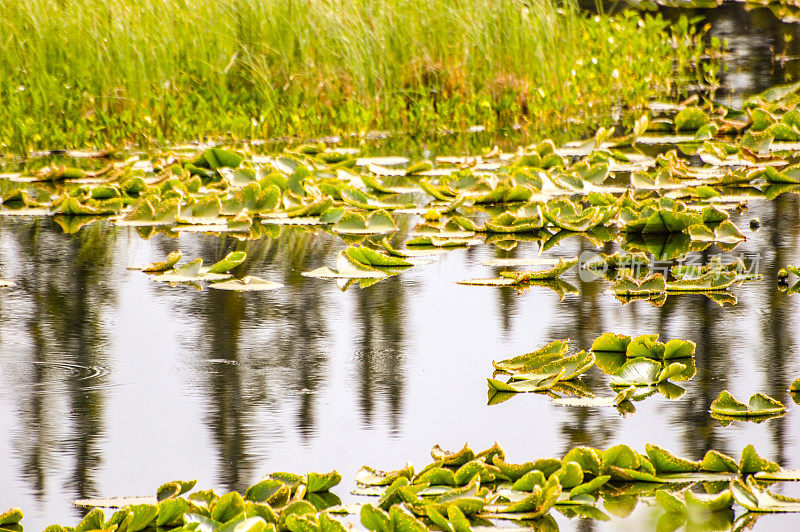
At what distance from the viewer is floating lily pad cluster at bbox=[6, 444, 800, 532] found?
2.33m

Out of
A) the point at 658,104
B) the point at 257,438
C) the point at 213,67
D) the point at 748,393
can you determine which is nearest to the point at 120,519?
the point at 257,438

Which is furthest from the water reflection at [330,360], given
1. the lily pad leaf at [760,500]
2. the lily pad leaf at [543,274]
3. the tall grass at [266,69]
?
the tall grass at [266,69]

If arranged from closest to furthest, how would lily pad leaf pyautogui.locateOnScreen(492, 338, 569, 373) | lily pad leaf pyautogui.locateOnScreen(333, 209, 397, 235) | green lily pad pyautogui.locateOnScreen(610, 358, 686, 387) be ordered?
green lily pad pyautogui.locateOnScreen(610, 358, 686, 387) → lily pad leaf pyautogui.locateOnScreen(492, 338, 569, 373) → lily pad leaf pyautogui.locateOnScreen(333, 209, 397, 235)

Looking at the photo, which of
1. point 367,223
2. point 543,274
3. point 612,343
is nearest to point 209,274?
point 367,223

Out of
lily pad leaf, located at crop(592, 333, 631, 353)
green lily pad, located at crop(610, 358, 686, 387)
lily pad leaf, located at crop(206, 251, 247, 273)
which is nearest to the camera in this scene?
green lily pad, located at crop(610, 358, 686, 387)

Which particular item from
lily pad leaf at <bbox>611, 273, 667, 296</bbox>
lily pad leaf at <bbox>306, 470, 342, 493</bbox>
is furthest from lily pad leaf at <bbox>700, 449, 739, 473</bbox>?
lily pad leaf at <bbox>611, 273, 667, 296</bbox>

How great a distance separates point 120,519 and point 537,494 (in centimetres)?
83

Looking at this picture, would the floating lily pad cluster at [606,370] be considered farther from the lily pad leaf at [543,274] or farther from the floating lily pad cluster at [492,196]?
the lily pad leaf at [543,274]

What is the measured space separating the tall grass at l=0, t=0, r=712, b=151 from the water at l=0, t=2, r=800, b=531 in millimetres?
2904

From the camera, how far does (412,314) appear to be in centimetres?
402

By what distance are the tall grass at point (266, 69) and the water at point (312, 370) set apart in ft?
9.53

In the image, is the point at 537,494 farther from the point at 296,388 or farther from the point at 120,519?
the point at 296,388

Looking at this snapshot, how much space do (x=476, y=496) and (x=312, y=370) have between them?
1.04 metres

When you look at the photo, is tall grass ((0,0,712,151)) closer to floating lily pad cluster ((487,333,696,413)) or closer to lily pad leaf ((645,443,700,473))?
floating lily pad cluster ((487,333,696,413))
